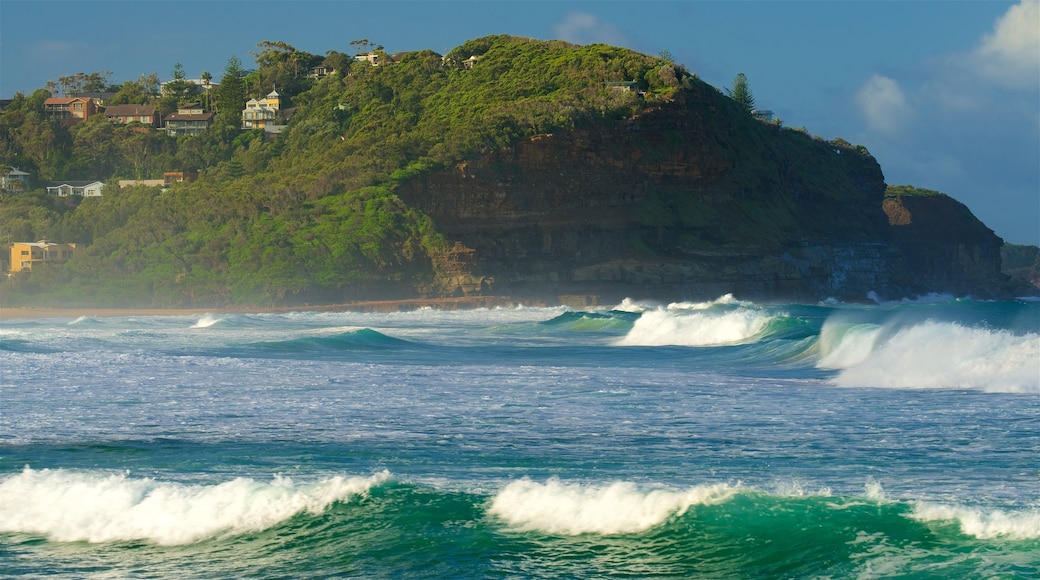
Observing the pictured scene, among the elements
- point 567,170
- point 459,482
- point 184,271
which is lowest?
point 459,482

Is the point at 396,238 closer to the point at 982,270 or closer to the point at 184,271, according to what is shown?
the point at 184,271

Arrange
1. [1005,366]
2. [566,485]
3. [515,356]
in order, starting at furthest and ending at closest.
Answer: [515,356] → [1005,366] → [566,485]

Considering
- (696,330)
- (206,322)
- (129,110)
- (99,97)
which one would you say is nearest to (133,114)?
(129,110)

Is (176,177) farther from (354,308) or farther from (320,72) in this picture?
(320,72)

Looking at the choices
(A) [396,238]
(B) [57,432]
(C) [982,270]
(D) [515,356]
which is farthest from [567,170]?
(B) [57,432]

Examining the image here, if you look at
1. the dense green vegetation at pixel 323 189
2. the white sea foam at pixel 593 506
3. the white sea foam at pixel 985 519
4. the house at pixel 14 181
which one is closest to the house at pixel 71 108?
the dense green vegetation at pixel 323 189

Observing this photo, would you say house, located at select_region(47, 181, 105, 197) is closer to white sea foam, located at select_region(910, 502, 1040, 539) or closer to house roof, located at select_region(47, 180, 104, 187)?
house roof, located at select_region(47, 180, 104, 187)

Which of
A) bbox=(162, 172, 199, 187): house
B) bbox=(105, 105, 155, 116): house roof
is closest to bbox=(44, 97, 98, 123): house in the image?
bbox=(105, 105, 155, 116): house roof

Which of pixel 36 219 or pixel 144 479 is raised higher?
pixel 36 219
